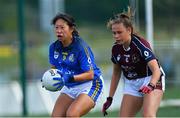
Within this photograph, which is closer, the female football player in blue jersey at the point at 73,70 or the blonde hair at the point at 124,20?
the blonde hair at the point at 124,20

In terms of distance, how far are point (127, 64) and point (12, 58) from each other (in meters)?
7.58

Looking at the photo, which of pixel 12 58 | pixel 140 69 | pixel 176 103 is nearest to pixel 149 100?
pixel 140 69

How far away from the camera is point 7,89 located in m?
14.7

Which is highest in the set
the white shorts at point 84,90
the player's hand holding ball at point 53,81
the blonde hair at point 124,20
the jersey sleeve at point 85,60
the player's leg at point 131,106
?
the blonde hair at point 124,20

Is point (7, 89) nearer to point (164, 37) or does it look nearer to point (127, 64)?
point (164, 37)

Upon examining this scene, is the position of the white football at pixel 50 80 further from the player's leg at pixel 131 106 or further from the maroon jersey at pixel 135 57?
the player's leg at pixel 131 106

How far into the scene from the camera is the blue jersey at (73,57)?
814 centimetres

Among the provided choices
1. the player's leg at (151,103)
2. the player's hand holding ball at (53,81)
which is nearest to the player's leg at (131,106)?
the player's leg at (151,103)

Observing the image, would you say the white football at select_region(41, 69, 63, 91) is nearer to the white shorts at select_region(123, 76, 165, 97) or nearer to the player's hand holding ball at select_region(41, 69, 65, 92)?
the player's hand holding ball at select_region(41, 69, 65, 92)

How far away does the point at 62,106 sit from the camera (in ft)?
26.9

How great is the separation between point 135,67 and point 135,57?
117mm

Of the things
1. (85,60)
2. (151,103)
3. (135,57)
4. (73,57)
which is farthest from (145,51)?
(73,57)

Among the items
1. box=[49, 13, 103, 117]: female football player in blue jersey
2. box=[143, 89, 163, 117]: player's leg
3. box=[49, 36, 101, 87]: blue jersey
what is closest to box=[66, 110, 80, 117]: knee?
box=[49, 13, 103, 117]: female football player in blue jersey

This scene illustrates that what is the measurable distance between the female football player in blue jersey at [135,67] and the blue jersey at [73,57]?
1.05 feet
